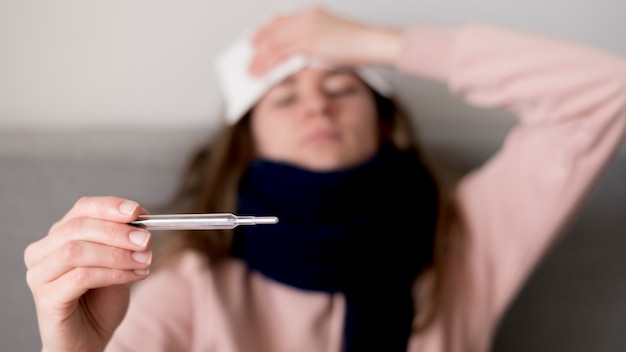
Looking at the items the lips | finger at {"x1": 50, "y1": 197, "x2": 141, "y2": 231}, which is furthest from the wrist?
finger at {"x1": 50, "y1": 197, "x2": 141, "y2": 231}

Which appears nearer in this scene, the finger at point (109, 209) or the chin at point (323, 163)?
the finger at point (109, 209)

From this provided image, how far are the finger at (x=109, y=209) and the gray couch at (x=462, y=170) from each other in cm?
44

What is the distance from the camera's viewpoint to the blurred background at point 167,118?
3.15ft

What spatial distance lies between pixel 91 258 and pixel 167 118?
0.68 metres

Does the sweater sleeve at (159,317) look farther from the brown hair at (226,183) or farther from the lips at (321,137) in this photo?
the lips at (321,137)

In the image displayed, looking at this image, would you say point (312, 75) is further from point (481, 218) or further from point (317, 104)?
point (481, 218)

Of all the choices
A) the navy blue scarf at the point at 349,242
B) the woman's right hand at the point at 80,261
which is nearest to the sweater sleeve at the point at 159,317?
the navy blue scarf at the point at 349,242

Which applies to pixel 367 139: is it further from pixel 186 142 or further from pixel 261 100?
pixel 186 142

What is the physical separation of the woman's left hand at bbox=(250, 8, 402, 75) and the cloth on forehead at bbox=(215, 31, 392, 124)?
0.01 metres

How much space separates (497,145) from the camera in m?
1.10

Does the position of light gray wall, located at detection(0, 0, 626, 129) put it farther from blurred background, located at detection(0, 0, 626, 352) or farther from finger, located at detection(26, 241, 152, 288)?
finger, located at detection(26, 241, 152, 288)

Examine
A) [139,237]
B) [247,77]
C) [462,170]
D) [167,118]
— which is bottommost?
[462,170]

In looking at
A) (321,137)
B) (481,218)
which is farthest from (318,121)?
(481,218)

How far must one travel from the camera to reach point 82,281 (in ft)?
1.66
